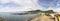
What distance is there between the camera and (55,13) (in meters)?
1.05

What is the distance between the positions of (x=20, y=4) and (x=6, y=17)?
0.18 meters

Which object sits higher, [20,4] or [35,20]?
[20,4]

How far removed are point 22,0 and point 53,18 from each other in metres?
0.34

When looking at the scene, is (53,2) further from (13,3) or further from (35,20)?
(13,3)

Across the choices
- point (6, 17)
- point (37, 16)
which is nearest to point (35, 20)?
point (37, 16)

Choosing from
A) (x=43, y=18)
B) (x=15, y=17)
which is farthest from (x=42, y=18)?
(x=15, y=17)

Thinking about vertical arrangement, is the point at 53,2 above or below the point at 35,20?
above

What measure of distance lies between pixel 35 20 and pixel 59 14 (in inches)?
Answer: 9.1

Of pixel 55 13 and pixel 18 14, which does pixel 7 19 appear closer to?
pixel 18 14

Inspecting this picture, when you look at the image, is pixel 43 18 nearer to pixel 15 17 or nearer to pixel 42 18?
pixel 42 18

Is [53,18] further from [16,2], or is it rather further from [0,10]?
[0,10]

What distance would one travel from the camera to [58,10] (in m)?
1.06

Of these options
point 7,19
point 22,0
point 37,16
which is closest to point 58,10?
point 37,16

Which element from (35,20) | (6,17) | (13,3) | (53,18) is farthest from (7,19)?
(53,18)
